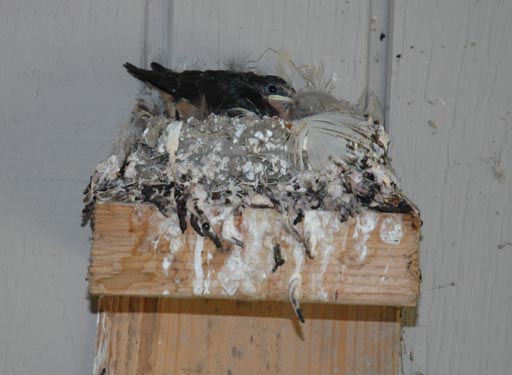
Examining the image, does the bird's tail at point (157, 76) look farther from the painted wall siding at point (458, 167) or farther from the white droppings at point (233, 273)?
the white droppings at point (233, 273)

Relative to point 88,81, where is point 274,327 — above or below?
below

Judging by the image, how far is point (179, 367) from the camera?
1.52 metres

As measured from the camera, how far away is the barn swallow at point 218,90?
1.72m

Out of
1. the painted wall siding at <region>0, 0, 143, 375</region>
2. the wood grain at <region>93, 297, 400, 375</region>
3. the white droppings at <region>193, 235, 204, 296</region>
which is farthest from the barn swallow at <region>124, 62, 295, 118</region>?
the white droppings at <region>193, 235, 204, 296</region>

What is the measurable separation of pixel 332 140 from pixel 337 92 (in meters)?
0.39

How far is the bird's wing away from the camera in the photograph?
138 cm

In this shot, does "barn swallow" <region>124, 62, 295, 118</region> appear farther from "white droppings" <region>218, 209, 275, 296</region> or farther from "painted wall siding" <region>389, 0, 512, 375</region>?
"white droppings" <region>218, 209, 275, 296</region>

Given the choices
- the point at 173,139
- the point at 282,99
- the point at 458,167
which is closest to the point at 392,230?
the point at 173,139

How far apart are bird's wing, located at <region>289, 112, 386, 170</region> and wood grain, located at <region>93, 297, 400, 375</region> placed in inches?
12.1

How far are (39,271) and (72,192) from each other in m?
0.19

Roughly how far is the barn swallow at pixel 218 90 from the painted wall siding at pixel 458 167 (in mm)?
284

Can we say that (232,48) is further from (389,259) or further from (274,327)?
(389,259)

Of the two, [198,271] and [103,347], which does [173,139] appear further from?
[103,347]

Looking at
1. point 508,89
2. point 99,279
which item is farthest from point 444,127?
point 99,279
